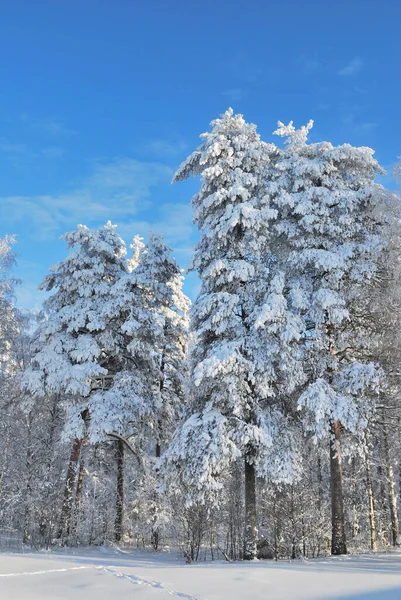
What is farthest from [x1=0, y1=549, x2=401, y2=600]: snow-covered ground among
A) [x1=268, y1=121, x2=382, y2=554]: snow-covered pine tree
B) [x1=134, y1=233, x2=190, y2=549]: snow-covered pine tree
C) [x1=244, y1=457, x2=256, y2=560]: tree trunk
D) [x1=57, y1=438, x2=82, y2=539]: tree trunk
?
[x1=134, y1=233, x2=190, y2=549]: snow-covered pine tree

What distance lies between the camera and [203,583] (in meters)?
7.36

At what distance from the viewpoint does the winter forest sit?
538 inches

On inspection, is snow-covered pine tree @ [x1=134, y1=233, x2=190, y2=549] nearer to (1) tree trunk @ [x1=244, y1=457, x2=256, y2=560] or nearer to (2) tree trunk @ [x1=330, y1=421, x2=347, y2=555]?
(1) tree trunk @ [x1=244, y1=457, x2=256, y2=560]

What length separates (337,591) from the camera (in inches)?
256

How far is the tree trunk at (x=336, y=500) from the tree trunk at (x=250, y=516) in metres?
2.39

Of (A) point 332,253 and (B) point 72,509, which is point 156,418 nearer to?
(B) point 72,509

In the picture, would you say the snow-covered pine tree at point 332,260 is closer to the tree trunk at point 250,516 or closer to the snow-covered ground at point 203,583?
the tree trunk at point 250,516

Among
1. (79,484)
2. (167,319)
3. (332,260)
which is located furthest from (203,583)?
(167,319)

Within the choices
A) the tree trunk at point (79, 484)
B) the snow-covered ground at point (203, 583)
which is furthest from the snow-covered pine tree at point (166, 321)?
the snow-covered ground at point (203, 583)

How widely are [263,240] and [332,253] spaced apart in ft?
7.60

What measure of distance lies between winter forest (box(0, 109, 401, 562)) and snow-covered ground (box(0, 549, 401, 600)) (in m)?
4.43

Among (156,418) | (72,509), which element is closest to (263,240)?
(156,418)

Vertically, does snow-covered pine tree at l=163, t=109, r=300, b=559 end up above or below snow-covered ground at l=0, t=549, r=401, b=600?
above

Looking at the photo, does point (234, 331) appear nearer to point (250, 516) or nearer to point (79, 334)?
point (250, 516)
